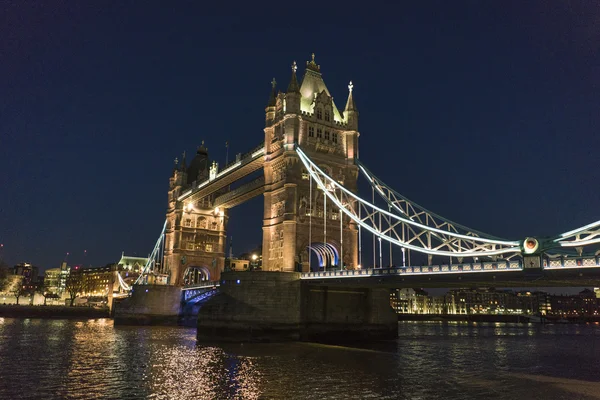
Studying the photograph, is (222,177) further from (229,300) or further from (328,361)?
(328,361)

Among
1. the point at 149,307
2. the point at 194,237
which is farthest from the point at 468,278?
the point at 194,237

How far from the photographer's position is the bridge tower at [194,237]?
77.7 metres

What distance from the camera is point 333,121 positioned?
52.8 meters

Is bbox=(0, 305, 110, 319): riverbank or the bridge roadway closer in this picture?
the bridge roadway

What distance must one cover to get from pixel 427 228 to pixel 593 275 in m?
9.54

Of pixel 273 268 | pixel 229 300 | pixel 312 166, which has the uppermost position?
pixel 312 166

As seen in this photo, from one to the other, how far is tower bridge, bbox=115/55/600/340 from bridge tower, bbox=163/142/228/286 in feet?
15.6

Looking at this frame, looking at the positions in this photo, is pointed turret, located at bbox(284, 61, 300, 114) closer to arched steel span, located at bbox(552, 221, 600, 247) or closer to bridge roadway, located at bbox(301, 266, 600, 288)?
bridge roadway, located at bbox(301, 266, 600, 288)

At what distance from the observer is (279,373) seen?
80.7ft

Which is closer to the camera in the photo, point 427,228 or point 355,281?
point 427,228

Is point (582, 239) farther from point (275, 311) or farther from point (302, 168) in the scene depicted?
point (302, 168)

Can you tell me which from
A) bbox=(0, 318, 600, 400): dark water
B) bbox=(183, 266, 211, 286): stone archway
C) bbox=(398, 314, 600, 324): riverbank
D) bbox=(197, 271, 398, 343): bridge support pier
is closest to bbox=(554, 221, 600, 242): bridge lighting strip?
bbox=(0, 318, 600, 400): dark water

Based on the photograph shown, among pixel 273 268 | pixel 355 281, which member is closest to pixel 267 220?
pixel 273 268

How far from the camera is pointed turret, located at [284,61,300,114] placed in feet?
165
